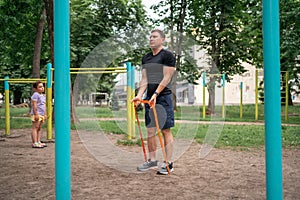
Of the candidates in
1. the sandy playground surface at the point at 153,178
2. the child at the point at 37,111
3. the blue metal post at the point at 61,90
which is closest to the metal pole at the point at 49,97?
the child at the point at 37,111

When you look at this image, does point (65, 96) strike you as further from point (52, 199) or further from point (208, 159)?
point (208, 159)

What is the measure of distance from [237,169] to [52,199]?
2.24 metres

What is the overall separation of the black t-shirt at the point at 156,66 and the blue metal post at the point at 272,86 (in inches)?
91.0

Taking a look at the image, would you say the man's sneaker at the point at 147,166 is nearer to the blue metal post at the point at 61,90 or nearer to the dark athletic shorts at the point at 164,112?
the dark athletic shorts at the point at 164,112

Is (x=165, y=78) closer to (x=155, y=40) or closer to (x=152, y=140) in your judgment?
(x=155, y=40)

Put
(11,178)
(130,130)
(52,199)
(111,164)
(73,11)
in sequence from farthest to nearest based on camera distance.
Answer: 1. (73,11)
2. (130,130)
3. (111,164)
4. (11,178)
5. (52,199)

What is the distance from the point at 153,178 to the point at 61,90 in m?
2.35

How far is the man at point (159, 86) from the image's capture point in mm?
4012

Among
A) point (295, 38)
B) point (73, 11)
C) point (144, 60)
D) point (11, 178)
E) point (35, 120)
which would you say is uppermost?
point (73, 11)

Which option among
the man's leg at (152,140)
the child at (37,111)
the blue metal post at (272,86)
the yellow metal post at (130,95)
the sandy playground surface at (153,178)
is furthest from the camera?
the yellow metal post at (130,95)

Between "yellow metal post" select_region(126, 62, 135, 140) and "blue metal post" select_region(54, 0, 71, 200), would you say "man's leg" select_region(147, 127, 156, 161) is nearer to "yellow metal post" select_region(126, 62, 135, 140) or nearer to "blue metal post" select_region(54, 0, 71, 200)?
"blue metal post" select_region(54, 0, 71, 200)

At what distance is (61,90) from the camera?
1.76 meters

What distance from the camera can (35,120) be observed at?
6.41m

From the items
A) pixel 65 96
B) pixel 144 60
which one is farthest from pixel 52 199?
pixel 144 60
